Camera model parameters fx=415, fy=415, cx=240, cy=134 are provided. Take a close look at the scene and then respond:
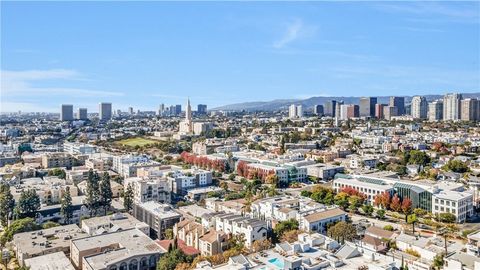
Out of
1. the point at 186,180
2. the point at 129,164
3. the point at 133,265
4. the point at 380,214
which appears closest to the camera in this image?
the point at 133,265

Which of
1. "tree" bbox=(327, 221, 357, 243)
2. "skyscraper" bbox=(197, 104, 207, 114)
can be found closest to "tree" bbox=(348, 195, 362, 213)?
"tree" bbox=(327, 221, 357, 243)

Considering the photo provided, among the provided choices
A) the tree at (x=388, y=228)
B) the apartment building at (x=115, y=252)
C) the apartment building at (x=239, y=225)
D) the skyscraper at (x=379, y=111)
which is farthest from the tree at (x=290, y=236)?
the skyscraper at (x=379, y=111)

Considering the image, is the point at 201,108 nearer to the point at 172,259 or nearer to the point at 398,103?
the point at 398,103

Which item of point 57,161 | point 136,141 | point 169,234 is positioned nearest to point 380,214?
point 169,234

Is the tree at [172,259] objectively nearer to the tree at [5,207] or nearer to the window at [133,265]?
the window at [133,265]

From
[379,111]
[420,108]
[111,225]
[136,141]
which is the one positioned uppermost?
[420,108]

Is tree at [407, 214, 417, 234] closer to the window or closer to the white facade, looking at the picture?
the white facade

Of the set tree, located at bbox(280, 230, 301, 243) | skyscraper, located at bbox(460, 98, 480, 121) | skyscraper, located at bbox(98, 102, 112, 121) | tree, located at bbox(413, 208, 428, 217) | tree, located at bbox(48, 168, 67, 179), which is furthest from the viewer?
skyscraper, located at bbox(98, 102, 112, 121)

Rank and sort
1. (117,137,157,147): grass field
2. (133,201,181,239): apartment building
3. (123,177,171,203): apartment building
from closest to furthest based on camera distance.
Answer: (133,201,181,239): apartment building, (123,177,171,203): apartment building, (117,137,157,147): grass field
